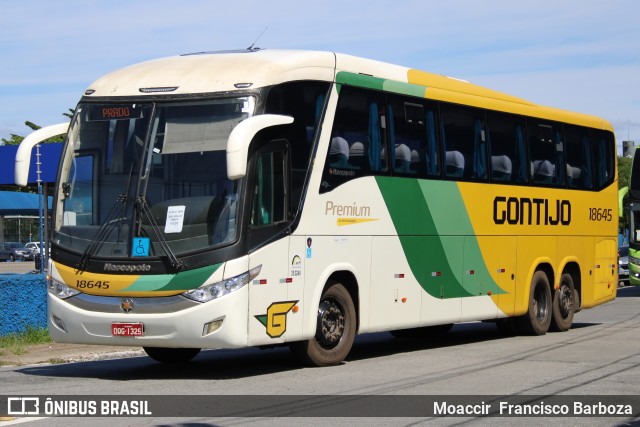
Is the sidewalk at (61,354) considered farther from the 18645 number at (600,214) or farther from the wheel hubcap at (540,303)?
the 18645 number at (600,214)

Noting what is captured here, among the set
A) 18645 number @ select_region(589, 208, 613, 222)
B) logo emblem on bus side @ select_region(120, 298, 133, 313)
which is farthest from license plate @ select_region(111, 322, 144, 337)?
18645 number @ select_region(589, 208, 613, 222)

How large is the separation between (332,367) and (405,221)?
8.79ft

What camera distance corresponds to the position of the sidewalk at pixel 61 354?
1609 centimetres

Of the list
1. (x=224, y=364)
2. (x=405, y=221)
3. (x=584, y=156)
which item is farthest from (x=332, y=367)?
(x=584, y=156)

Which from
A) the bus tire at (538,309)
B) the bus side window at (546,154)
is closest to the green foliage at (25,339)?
the bus tire at (538,309)

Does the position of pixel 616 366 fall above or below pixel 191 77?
below

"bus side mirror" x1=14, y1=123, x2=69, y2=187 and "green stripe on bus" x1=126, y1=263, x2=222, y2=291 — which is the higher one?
"bus side mirror" x1=14, y1=123, x2=69, y2=187

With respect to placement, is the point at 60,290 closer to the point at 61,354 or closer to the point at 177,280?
the point at 177,280

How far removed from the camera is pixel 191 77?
1328cm

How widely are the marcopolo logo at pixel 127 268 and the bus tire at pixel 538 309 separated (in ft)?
28.8

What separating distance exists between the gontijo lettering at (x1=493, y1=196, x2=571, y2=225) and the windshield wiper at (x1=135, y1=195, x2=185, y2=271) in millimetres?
7231

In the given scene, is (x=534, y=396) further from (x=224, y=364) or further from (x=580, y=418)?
(x=224, y=364)

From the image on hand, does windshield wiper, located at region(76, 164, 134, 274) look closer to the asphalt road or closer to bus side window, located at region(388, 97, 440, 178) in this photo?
the asphalt road

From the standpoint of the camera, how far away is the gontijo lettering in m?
18.5
